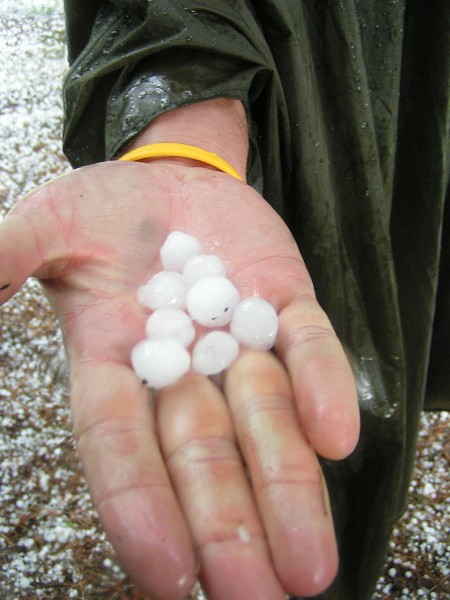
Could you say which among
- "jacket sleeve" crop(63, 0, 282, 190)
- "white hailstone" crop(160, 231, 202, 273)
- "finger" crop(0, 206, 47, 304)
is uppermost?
"jacket sleeve" crop(63, 0, 282, 190)

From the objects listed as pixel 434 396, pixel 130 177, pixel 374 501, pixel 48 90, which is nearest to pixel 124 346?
pixel 130 177

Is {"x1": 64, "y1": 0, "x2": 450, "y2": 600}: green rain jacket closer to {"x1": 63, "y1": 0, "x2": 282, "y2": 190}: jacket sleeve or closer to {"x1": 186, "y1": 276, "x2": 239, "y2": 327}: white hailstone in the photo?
{"x1": 63, "y1": 0, "x2": 282, "y2": 190}: jacket sleeve

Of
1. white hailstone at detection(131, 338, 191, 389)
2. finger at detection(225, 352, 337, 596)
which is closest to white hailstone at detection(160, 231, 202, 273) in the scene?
white hailstone at detection(131, 338, 191, 389)

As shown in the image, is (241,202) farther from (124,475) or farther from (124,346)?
(124,475)

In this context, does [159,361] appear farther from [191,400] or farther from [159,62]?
[159,62]

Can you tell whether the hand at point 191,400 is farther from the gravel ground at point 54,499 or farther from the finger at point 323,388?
the gravel ground at point 54,499

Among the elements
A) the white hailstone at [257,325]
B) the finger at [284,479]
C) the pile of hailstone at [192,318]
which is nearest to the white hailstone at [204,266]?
the pile of hailstone at [192,318]
